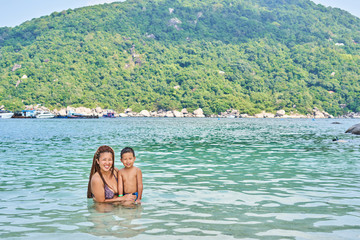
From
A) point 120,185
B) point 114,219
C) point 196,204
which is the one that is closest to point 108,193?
point 120,185

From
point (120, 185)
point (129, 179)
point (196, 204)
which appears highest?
point (129, 179)

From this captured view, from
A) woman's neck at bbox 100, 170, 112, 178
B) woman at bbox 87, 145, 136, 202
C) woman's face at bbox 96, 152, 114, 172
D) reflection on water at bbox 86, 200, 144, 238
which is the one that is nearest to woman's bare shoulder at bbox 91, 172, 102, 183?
woman at bbox 87, 145, 136, 202

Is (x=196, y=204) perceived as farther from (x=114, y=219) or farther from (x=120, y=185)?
(x=114, y=219)

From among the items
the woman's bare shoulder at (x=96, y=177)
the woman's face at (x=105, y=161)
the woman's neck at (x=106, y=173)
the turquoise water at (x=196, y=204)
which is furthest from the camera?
the woman's neck at (x=106, y=173)

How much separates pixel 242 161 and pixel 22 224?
17.1 meters

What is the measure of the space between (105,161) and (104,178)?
0.73 metres

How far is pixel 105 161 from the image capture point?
12.8 meters

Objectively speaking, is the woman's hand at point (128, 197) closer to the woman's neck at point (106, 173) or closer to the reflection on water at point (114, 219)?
the reflection on water at point (114, 219)

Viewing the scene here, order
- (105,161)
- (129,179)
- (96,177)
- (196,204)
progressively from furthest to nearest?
(196,204), (129,179), (96,177), (105,161)

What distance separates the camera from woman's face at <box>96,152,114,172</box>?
12.7 meters

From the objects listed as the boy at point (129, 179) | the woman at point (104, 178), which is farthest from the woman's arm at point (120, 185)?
the woman at point (104, 178)

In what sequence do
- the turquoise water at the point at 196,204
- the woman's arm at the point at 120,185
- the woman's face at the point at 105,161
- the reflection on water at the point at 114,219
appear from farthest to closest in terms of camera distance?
the woman's arm at the point at 120,185 → the woman's face at the point at 105,161 → the turquoise water at the point at 196,204 → the reflection on water at the point at 114,219

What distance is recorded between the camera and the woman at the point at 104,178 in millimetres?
12781

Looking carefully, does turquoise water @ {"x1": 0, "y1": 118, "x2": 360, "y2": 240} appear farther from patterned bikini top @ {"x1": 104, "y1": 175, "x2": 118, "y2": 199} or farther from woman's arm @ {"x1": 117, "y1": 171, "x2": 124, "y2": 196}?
woman's arm @ {"x1": 117, "y1": 171, "x2": 124, "y2": 196}
